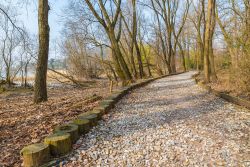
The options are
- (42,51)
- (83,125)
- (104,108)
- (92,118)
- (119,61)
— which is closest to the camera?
(83,125)

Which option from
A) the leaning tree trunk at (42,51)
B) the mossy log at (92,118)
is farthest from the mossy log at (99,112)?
the leaning tree trunk at (42,51)

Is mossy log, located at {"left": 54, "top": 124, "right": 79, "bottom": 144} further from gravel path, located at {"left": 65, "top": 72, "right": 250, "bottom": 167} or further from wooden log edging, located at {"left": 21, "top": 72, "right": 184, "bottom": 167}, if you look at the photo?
gravel path, located at {"left": 65, "top": 72, "right": 250, "bottom": 167}

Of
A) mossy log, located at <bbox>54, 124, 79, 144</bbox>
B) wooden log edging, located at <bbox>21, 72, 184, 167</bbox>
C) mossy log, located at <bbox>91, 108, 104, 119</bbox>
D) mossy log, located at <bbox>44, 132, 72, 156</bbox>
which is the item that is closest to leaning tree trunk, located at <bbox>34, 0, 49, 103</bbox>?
mossy log, located at <bbox>91, 108, 104, 119</bbox>

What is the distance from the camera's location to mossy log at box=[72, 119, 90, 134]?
3769 millimetres

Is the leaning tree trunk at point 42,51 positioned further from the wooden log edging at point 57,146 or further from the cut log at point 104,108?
the wooden log edging at point 57,146

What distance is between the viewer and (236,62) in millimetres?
6516

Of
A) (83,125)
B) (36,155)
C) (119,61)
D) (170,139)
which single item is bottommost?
(170,139)

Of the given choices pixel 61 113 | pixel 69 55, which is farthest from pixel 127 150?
pixel 69 55

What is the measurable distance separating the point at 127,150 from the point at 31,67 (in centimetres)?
2077

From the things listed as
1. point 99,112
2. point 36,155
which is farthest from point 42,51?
point 36,155

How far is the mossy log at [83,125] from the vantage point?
377 centimetres

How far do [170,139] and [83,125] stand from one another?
5.07 ft

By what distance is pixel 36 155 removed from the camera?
2666 mm

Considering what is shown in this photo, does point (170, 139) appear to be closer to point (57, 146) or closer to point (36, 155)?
point (57, 146)
